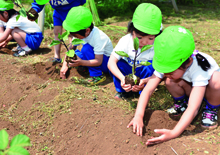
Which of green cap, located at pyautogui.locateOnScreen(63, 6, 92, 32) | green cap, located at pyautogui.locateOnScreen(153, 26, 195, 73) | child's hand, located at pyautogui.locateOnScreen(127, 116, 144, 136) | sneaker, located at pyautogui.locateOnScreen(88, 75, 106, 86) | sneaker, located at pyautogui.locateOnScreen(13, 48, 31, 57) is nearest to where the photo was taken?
green cap, located at pyautogui.locateOnScreen(153, 26, 195, 73)

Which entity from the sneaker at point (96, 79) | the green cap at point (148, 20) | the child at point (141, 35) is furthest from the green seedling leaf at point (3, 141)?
the sneaker at point (96, 79)

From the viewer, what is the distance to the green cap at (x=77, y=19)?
247cm

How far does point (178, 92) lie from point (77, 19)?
1482 millimetres

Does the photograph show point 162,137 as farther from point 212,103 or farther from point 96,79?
point 96,79

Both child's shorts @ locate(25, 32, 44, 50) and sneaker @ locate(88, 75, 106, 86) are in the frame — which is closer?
sneaker @ locate(88, 75, 106, 86)

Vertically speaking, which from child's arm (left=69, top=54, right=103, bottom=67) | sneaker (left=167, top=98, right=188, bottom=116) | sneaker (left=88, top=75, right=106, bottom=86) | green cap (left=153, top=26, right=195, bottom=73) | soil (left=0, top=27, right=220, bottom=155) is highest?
green cap (left=153, top=26, right=195, bottom=73)

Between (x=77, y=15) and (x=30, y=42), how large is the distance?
1668mm

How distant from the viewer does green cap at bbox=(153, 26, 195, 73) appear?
4.85 feet

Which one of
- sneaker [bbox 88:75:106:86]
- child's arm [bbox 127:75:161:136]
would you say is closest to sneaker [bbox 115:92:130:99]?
sneaker [bbox 88:75:106:86]

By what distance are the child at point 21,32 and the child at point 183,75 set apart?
8.85ft

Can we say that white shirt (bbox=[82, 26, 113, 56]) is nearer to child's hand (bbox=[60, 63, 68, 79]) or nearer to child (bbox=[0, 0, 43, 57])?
child's hand (bbox=[60, 63, 68, 79])

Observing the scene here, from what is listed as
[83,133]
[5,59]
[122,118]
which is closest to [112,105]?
[122,118]

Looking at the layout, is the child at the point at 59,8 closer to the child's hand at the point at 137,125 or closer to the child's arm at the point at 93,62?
the child's arm at the point at 93,62

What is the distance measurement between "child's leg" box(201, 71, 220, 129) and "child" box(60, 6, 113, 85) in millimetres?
1451
